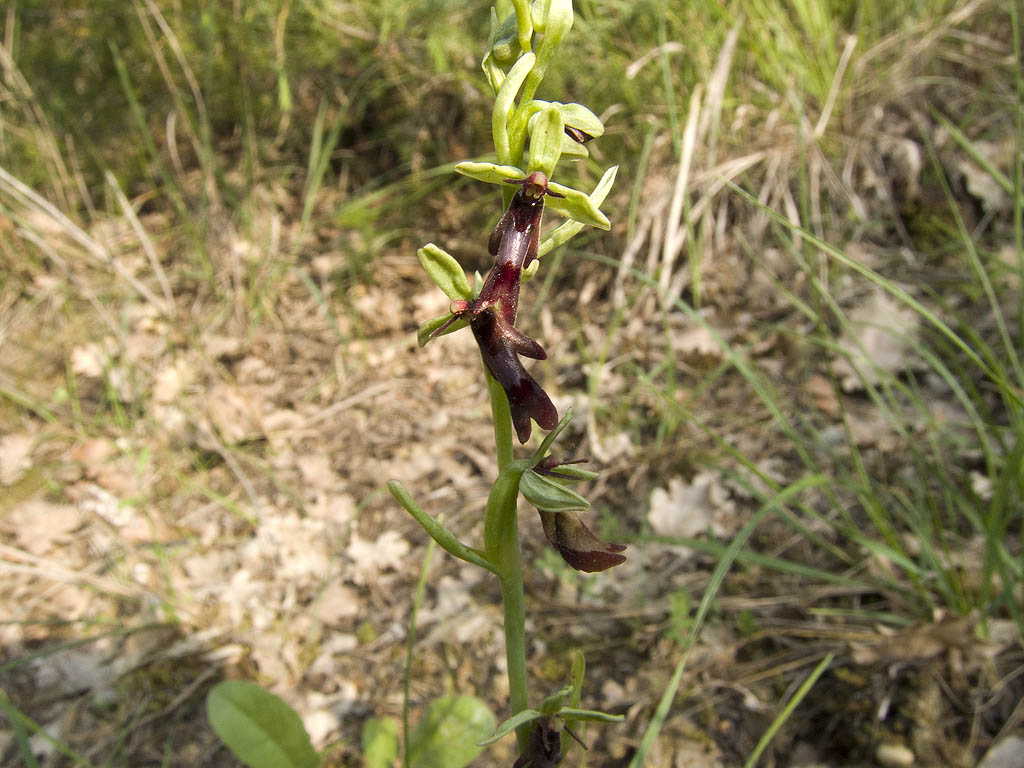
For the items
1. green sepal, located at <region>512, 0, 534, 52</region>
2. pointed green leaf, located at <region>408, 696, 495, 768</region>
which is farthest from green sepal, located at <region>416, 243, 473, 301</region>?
pointed green leaf, located at <region>408, 696, 495, 768</region>

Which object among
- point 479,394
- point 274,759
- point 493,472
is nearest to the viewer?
point 274,759

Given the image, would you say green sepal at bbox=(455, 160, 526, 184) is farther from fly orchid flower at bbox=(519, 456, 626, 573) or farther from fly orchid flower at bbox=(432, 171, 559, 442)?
fly orchid flower at bbox=(519, 456, 626, 573)

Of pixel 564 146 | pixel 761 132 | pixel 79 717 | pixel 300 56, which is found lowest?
pixel 79 717

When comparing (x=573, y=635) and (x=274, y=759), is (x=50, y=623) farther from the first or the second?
(x=573, y=635)

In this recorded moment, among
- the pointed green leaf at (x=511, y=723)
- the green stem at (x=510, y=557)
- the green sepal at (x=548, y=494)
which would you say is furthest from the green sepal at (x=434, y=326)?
the pointed green leaf at (x=511, y=723)

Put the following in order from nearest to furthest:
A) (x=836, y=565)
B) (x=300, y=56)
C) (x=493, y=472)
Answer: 1. (x=836, y=565)
2. (x=493, y=472)
3. (x=300, y=56)

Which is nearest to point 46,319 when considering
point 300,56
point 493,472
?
point 300,56

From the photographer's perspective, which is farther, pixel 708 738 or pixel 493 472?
pixel 493 472

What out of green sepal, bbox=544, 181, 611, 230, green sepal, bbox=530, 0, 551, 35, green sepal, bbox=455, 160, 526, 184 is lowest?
green sepal, bbox=544, 181, 611, 230
